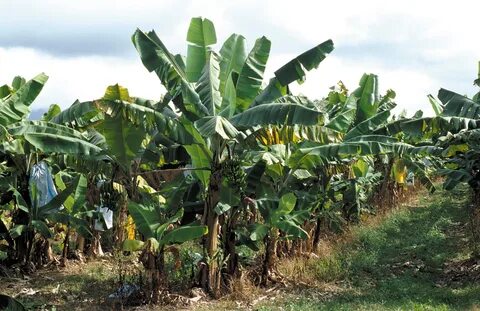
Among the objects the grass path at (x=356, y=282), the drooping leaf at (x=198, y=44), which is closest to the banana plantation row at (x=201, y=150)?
the drooping leaf at (x=198, y=44)

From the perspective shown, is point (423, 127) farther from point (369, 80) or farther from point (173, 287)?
point (173, 287)

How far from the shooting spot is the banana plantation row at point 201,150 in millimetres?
8359

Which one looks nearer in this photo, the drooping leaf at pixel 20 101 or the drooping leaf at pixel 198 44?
the drooping leaf at pixel 20 101

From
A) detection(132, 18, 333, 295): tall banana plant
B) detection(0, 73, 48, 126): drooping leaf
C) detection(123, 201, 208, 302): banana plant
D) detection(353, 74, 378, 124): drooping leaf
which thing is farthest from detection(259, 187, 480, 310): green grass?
detection(0, 73, 48, 126): drooping leaf

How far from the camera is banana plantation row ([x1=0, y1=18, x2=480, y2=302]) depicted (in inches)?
329

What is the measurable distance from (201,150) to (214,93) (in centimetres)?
88

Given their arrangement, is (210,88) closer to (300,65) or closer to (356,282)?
(300,65)

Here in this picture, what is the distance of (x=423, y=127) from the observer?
1029 centimetres

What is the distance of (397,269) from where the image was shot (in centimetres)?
1184

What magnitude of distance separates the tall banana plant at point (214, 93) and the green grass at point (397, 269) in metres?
1.95

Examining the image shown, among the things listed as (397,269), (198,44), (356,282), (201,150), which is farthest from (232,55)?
(397,269)

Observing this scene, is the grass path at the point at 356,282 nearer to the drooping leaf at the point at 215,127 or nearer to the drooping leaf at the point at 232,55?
the drooping leaf at the point at 215,127

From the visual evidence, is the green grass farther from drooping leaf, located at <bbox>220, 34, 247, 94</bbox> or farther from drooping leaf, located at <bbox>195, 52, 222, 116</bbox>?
drooping leaf, located at <bbox>220, 34, 247, 94</bbox>

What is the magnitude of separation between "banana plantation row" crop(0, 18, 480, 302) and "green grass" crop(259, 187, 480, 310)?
1100 millimetres
